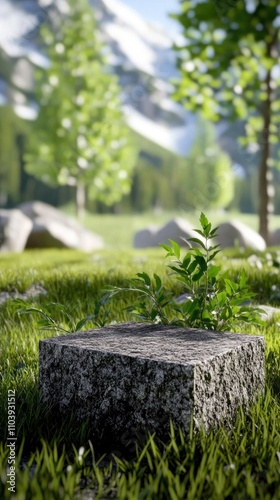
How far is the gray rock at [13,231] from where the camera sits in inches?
561

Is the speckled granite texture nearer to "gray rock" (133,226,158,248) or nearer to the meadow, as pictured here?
the meadow

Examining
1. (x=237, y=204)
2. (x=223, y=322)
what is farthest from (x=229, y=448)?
(x=237, y=204)

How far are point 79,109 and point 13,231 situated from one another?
19.2m

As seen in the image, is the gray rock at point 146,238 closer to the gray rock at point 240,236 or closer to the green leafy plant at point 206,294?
the gray rock at point 240,236

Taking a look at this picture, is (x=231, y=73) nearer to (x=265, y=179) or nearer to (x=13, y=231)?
(x=265, y=179)

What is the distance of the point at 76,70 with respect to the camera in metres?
31.9

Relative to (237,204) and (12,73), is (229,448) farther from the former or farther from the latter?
(12,73)

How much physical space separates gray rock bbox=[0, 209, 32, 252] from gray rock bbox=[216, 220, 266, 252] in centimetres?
486

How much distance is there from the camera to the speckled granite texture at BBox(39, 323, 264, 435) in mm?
2496

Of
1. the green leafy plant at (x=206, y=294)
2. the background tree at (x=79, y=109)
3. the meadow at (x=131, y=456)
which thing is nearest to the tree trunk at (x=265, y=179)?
the meadow at (x=131, y=456)

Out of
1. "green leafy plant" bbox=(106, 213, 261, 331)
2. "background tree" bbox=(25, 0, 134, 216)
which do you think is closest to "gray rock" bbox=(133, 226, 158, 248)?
"green leafy plant" bbox=(106, 213, 261, 331)

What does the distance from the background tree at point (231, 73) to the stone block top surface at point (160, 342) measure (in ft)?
29.6

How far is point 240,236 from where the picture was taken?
13.6 m

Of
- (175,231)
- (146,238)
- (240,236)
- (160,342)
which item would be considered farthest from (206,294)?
(146,238)
